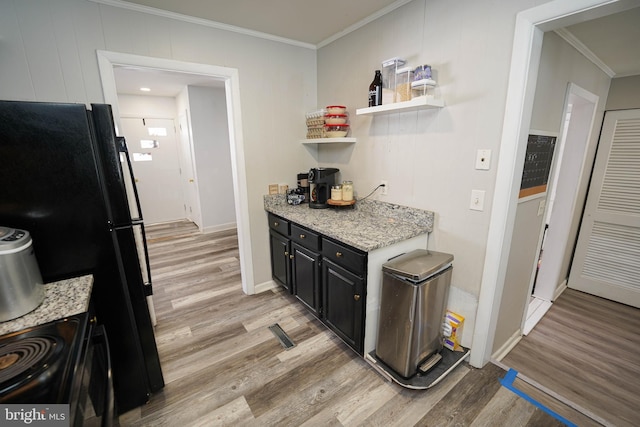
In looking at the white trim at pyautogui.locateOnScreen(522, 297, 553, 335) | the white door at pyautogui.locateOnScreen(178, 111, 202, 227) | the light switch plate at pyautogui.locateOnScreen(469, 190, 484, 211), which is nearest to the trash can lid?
the light switch plate at pyautogui.locateOnScreen(469, 190, 484, 211)

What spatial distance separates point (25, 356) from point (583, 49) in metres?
3.66

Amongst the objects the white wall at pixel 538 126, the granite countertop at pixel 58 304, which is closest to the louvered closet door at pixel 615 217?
the white wall at pixel 538 126

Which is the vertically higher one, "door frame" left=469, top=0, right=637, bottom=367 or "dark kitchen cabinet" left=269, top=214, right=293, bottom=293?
"door frame" left=469, top=0, right=637, bottom=367

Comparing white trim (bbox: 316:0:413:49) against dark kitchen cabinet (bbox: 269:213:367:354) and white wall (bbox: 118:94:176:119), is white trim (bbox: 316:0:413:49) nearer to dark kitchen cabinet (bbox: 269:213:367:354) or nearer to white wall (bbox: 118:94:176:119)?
dark kitchen cabinet (bbox: 269:213:367:354)

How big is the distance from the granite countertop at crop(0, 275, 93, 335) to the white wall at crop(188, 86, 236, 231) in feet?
12.6

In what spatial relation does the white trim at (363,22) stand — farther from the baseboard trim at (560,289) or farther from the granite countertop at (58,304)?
the baseboard trim at (560,289)

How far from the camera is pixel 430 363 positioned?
1.81 metres

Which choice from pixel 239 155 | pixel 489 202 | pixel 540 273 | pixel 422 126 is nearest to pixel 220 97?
pixel 239 155

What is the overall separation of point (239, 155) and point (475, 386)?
263cm

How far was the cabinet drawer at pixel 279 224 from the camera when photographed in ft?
8.29

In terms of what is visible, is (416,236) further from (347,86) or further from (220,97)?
(220,97)

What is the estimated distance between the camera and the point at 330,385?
1.79m

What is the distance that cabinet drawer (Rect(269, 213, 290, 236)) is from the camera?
8.29 feet

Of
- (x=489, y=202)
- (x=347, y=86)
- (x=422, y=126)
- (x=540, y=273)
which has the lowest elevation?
(x=540, y=273)
